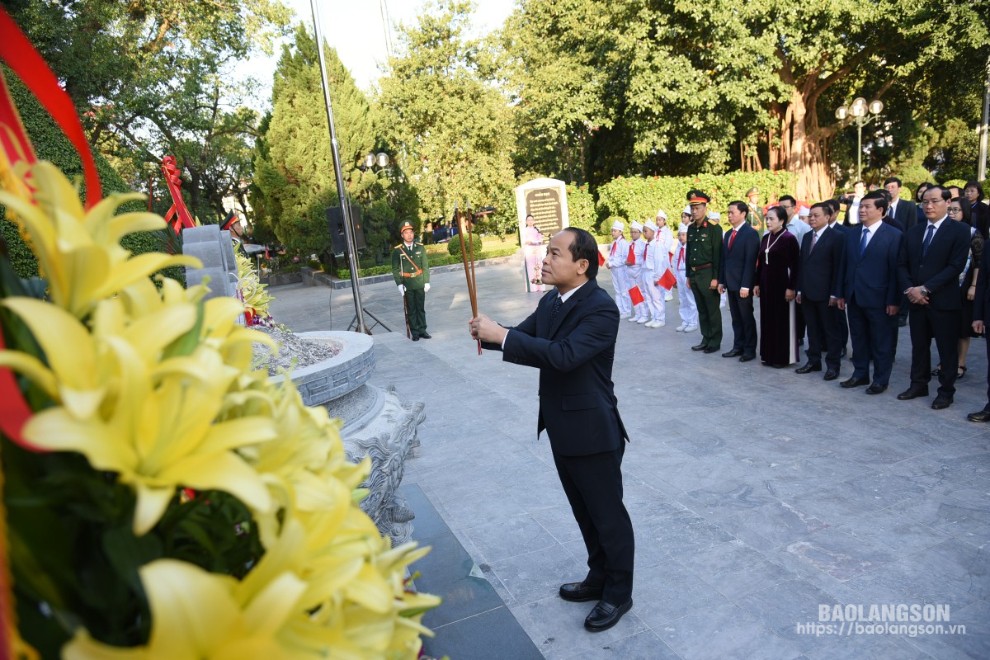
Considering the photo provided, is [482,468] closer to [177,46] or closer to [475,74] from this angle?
[177,46]

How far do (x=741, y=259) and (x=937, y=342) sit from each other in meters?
2.47

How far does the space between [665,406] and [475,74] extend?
20.4 m

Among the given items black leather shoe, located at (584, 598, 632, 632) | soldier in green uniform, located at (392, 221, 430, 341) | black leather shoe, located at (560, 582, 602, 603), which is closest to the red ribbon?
black leather shoe, located at (584, 598, 632, 632)

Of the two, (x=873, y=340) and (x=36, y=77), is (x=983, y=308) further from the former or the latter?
(x=36, y=77)

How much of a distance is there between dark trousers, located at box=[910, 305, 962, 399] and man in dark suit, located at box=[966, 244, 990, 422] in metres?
0.22

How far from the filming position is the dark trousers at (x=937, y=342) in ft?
18.2

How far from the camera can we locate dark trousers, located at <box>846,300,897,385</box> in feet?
19.9

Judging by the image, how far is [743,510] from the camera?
4078mm

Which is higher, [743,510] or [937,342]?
[937,342]

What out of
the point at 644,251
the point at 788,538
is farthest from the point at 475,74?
the point at 788,538

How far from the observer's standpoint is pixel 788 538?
3.71 meters

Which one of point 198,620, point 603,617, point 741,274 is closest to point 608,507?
point 603,617

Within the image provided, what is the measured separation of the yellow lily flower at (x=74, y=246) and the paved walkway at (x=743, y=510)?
2.69 metres

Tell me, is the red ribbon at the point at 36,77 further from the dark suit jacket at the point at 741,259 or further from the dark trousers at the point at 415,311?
the dark trousers at the point at 415,311
